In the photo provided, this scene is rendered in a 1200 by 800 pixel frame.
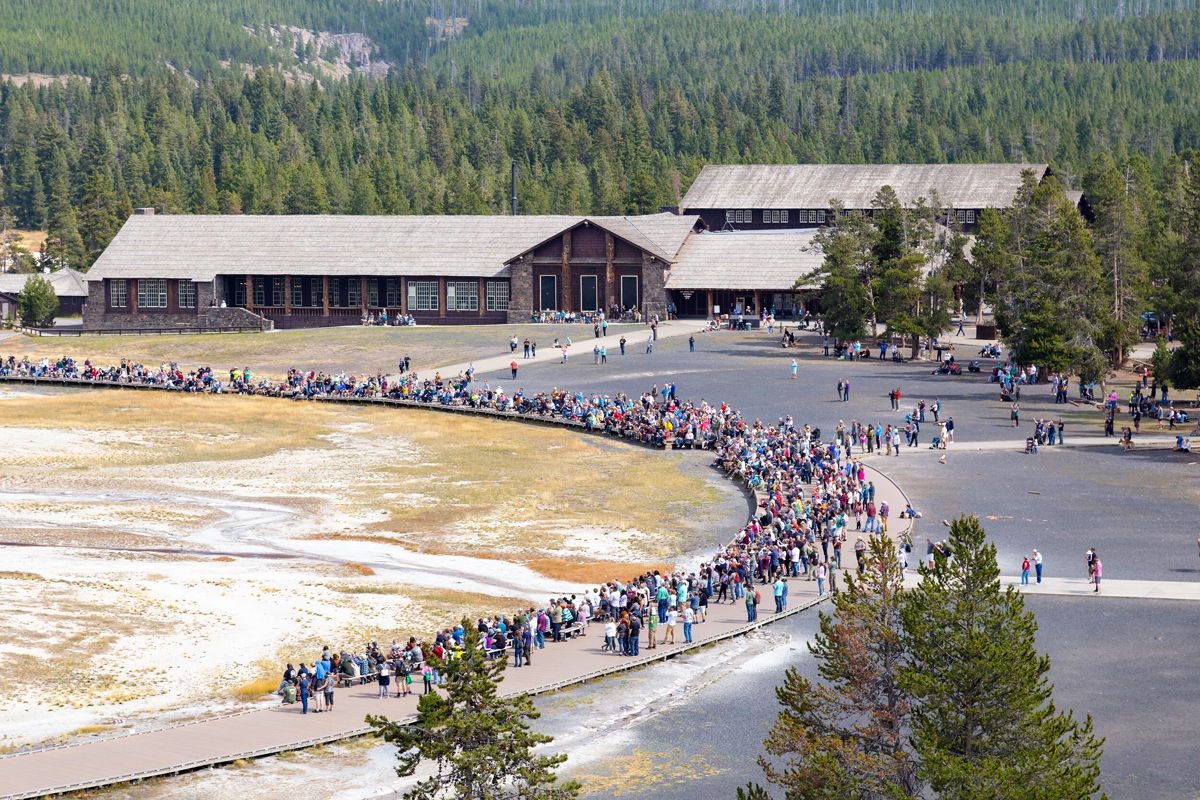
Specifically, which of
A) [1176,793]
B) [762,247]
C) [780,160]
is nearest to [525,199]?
[780,160]

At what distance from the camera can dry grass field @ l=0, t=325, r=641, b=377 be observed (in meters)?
93.4

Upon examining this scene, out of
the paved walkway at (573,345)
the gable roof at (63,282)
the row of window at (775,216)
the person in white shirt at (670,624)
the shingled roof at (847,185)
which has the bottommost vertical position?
the person in white shirt at (670,624)

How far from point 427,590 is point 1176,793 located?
20588 mm

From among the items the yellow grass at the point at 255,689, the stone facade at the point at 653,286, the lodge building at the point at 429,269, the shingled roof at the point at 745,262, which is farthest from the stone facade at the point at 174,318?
the yellow grass at the point at 255,689

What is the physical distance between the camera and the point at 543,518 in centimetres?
5406

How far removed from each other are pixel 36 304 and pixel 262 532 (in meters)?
68.0

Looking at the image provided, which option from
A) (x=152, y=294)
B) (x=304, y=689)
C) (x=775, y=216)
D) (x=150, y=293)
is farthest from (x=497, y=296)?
(x=304, y=689)

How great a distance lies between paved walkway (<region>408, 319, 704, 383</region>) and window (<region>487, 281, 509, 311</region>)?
5.89 meters

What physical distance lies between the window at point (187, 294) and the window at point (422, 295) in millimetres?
14393

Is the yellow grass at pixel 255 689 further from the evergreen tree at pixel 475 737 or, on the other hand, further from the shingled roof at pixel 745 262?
the shingled roof at pixel 745 262

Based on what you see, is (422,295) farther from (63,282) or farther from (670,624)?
(670,624)

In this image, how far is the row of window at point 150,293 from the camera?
11175cm

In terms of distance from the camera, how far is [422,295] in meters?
111

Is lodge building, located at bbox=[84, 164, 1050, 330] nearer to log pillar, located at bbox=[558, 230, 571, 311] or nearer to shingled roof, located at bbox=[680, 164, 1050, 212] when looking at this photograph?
log pillar, located at bbox=[558, 230, 571, 311]
